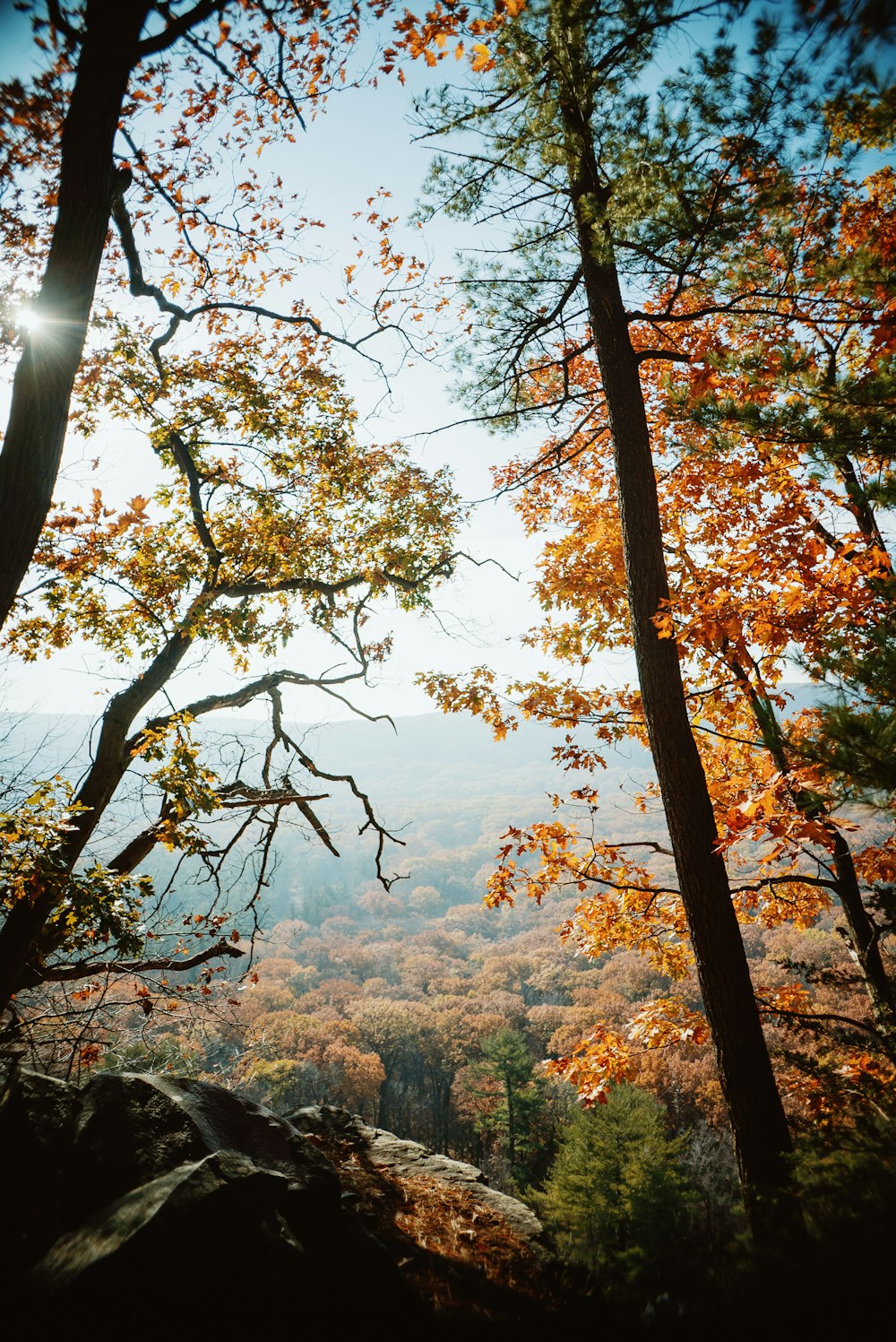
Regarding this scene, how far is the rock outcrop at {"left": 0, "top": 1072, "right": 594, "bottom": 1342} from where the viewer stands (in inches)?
85.3

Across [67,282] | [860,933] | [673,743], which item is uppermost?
[67,282]

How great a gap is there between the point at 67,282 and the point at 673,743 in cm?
439

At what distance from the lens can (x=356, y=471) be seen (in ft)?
22.0

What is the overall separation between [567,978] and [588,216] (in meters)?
77.2

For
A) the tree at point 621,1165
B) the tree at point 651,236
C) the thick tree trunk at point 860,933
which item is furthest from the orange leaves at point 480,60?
the tree at point 621,1165

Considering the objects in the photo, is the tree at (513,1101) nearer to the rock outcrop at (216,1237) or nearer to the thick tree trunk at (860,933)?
the thick tree trunk at (860,933)

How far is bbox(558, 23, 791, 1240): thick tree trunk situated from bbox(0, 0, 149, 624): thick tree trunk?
8.90 feet

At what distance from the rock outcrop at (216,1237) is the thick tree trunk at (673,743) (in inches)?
54.9

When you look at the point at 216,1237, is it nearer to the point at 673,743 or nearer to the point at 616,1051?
the point at 673,743

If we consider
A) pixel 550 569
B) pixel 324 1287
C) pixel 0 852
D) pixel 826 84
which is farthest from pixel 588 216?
pixel 324 1287

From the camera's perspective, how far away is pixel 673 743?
3.87 meters

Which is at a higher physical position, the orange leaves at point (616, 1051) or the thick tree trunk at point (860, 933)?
the thick tree trunk at point (860, 933)

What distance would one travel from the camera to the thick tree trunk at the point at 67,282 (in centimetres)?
263

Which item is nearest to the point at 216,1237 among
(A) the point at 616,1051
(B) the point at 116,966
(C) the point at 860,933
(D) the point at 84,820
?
(B) the point at 116,966
